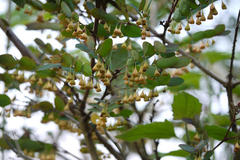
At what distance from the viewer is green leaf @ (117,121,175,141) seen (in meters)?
1.08

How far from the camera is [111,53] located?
1069 millimetres

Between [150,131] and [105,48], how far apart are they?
0.35 m

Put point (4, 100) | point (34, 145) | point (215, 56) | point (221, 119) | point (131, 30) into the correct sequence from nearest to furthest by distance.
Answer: point (131, 30) < point (4, 100) < point (221, 119) < point (34, 145) < point (215, 56)

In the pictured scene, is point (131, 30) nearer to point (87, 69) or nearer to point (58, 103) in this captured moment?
point (87, 69)

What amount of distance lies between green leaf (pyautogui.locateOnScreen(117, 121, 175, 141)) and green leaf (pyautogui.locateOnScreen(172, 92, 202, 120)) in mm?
103

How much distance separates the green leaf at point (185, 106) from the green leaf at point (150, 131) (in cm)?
10

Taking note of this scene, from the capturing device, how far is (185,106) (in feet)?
4.00

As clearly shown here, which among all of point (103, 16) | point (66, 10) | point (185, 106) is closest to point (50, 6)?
point (66, 10)

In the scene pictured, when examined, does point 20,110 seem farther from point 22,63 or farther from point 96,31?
point 96,31

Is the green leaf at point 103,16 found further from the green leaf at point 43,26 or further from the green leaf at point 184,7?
the green leaf at point 43,26

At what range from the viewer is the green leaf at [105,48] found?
0.98 meters

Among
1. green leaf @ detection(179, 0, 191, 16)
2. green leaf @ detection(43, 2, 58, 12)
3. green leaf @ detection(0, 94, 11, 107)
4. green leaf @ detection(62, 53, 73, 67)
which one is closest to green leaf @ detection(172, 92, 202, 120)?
green leaf @ detection(179, 0, 191, 16)

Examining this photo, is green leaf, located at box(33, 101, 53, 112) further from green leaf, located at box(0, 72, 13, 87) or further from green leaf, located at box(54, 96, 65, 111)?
green leaf, located at box(0, 72, 13, 87)

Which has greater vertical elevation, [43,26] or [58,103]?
[43,26]
